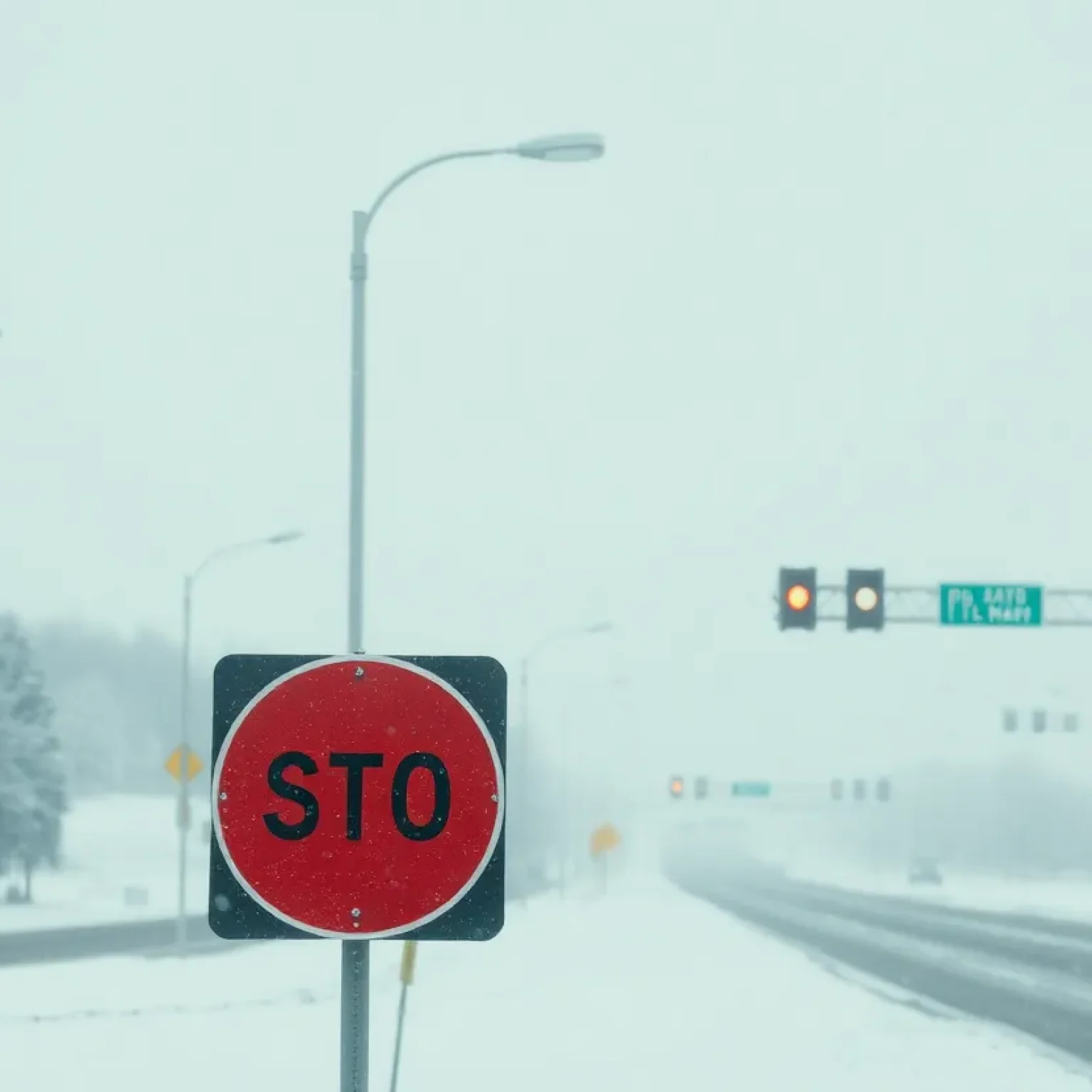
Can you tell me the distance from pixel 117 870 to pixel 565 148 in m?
95.5

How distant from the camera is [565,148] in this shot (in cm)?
1473

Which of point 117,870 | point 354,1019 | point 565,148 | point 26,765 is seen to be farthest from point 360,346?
point 117,870

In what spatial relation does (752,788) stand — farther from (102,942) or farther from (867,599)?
(867,599)

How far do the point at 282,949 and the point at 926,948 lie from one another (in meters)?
13.1

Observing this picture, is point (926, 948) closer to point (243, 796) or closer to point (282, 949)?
point (282, 949)

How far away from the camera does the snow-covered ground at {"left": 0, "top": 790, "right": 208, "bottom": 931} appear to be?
6569 centimetres

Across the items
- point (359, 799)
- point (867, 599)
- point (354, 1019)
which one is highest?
point (867, 599)

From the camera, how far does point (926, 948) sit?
39562 mm

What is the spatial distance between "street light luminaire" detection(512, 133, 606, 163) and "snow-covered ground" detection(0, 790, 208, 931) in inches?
1633

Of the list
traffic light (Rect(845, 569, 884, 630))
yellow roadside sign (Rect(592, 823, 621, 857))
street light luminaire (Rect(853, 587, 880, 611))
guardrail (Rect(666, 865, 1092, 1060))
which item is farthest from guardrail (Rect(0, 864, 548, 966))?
yellow roadside sign (Rect(592, 823, 621, 857))

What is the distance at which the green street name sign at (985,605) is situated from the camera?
3572 cm

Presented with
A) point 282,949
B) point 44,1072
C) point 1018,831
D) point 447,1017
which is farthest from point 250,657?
point 1018,831

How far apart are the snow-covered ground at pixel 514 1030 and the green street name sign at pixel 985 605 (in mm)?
6944

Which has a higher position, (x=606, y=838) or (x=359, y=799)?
(x=359, y=799)
